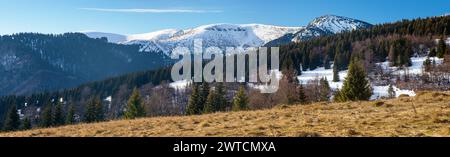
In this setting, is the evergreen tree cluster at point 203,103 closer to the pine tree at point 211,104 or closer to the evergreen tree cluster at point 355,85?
the pine tree at point 211,104

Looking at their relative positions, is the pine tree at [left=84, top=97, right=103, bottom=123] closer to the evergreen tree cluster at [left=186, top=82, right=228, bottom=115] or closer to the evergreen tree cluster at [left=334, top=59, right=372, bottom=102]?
the evergreen tree cluster at [left=186, top=82, right=228, bottom=115]

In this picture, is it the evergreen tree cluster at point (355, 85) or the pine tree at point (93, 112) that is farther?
the pine tree at point (93, 112)

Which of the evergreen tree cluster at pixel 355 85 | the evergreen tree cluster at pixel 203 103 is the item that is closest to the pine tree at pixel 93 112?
the evergreen tree cluster at pixel 203 103

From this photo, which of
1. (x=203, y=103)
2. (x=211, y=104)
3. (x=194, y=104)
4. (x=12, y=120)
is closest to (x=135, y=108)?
(x=194, y=104)

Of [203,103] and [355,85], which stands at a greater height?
[355,85]

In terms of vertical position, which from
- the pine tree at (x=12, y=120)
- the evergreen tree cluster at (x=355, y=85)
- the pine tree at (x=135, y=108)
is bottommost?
the pine tree at (x=12, y=120)

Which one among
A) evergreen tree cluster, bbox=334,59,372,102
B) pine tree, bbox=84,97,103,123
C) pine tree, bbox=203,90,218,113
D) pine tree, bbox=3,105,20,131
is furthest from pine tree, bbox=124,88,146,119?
evergreen tree cluster, bbox=334,59,372,102

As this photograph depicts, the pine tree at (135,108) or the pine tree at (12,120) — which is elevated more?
the pine tree at (135,108)

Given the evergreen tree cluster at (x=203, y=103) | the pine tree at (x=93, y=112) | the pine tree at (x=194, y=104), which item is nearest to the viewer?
the evergreen tree cluster at (x=203, y=103)

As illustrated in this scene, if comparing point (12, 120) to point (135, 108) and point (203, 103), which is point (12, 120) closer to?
point (135, 108)

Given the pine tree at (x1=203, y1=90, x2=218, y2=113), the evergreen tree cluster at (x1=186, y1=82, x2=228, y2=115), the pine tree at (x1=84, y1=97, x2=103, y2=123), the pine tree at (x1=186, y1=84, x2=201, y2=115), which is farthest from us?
the pine tree at (x1=84, y1=97, x2=103, y2=123)
